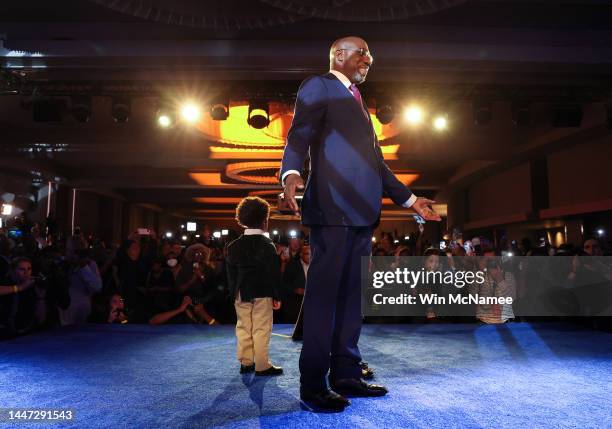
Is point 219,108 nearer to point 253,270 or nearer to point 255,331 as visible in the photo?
point 253,270

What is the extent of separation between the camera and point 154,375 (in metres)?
2.31

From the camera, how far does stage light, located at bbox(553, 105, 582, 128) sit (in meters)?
7.27

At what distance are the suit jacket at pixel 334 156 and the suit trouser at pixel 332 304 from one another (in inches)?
3.1

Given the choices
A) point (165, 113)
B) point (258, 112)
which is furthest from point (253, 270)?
point (165, 113)

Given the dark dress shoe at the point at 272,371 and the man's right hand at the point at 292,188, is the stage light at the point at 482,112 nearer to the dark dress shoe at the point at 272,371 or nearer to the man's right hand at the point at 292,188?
the dark dress shoe at the point at 272,371

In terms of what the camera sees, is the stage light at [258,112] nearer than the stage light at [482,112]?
Yes

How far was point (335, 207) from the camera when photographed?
5.98ft

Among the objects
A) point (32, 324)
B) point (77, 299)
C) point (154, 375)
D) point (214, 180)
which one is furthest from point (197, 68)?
point (214, 180)

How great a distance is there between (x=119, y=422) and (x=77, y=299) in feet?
12.9

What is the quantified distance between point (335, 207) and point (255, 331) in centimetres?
114

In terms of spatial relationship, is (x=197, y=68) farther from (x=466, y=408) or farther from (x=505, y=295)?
(x=466, y=408)

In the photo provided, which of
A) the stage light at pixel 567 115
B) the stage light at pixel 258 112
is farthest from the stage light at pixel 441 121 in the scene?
the stage light at pixel 258 112

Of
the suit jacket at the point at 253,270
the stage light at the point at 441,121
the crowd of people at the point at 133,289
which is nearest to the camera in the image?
the suit jacket at the point at 253,270

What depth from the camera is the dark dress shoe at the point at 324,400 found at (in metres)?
1.67
